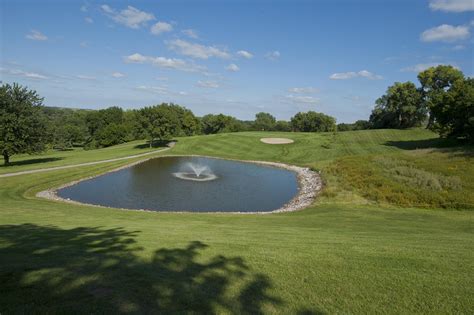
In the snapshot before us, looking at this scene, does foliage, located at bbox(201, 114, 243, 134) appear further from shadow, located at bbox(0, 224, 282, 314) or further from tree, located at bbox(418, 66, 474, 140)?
shadow, located at bbox(0, 224, 282, 314)

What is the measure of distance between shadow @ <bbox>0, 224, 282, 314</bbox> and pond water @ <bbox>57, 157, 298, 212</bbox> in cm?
1533

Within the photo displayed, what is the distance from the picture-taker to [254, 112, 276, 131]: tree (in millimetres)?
135750

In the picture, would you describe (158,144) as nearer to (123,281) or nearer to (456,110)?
(456,110)

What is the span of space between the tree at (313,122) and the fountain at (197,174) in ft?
247

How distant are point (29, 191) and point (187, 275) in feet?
81.6

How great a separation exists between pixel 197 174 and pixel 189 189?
8.54m

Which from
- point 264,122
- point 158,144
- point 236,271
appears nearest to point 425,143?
point 158,144

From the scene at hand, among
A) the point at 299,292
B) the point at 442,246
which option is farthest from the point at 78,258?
the point at 442,246

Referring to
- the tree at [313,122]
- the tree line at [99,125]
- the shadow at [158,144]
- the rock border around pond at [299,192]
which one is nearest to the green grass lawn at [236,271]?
the rock border around pond at [299,192]

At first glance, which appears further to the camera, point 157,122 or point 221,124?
point 221,124

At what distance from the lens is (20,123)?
121 feet

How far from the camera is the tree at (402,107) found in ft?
219

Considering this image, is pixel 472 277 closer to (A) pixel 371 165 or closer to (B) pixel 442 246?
(B) pixel 442 246

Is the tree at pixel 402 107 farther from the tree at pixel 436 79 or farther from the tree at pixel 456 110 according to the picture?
the tree at pixel 456 110
